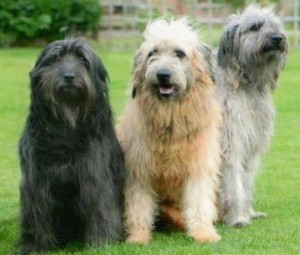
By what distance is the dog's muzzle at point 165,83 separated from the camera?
6.48 m

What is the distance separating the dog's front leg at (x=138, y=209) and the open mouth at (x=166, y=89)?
0.72 metres

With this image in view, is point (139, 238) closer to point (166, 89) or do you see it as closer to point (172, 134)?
point (172, 134)

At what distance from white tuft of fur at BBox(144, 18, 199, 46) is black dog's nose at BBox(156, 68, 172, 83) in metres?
0.28

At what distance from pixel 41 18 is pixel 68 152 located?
16.6 metres

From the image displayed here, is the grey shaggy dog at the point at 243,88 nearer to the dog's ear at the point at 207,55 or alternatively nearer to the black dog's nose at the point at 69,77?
the dog's ear at the point at 207,55

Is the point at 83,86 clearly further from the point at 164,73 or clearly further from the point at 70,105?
the point at 164,73

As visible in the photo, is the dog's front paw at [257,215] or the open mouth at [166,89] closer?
the open mouth at [166,89]

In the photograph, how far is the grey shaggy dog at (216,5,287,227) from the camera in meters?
7.38

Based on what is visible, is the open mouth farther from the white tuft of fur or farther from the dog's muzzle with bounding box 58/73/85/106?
the dog's muzzle with bounding box 58/73/85/106

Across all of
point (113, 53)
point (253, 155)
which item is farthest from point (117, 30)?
point (253, 155)

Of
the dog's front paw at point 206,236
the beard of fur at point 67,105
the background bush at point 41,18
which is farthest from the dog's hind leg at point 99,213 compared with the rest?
the background bush at point 41,18

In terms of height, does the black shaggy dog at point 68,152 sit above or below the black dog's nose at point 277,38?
below

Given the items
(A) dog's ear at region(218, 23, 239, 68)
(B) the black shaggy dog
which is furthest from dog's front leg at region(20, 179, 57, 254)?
(A) dog's ear at region(218, 23, 239, 68)

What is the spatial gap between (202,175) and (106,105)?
0.91 m
